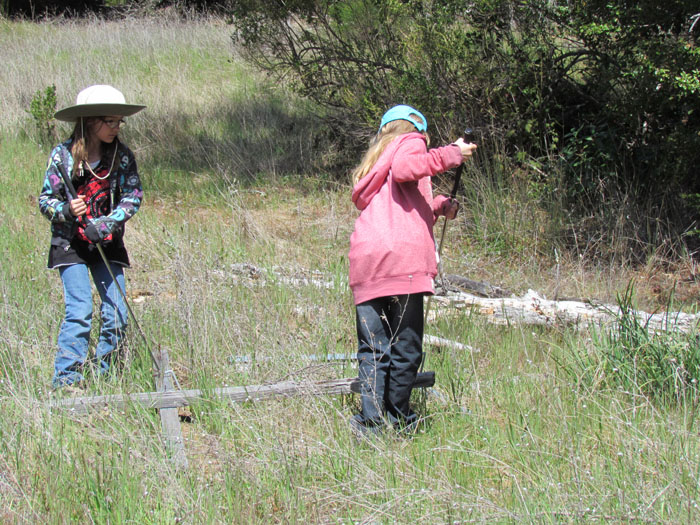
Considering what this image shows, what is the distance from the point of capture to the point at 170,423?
3324 mm

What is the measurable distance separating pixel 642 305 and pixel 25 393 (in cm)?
455

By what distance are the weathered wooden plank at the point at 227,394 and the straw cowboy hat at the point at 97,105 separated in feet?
4.92

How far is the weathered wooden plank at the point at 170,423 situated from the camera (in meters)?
3.02

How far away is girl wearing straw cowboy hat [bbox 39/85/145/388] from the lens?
362 centimetres

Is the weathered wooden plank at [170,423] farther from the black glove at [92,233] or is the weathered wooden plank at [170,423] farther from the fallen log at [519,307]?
the fallen log at [519,307]

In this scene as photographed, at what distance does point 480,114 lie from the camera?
7.35 m

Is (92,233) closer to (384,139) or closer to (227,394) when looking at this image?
(227,394)

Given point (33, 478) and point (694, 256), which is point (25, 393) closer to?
point (33, 478)

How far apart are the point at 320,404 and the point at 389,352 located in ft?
1.42

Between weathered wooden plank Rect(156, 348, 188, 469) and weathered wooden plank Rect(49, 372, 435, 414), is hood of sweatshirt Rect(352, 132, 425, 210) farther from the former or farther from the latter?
weathered wooden plank Rect(156, 348, 188, 469)

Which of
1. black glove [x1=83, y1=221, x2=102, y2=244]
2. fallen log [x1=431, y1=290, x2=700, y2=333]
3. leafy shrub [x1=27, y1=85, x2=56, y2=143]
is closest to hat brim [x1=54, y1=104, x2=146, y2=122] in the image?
black glove [x1=83, y1=221, x2=102, y2=244]

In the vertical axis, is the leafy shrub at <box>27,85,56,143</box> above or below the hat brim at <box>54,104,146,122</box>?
below

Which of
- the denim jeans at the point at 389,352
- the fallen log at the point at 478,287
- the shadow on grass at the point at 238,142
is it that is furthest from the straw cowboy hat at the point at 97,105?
the shadow on grass at the point at 238,142

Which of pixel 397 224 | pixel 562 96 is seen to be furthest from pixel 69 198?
pixel 562 96
